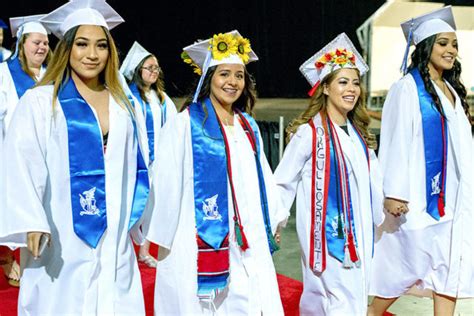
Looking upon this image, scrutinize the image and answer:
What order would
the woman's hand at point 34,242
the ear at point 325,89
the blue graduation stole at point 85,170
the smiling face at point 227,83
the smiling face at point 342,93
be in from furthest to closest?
the ear at point 325,89, the smiling face at point 342,93, the smiling face at point 227,83, the blue graduation stole at point 85,170, the woman's hand at point 34,242

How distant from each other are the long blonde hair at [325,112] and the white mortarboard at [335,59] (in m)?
0.04

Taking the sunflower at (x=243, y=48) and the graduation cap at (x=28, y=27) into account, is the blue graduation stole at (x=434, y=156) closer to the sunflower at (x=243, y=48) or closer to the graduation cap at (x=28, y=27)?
the sunflower at (x=243, y=48)

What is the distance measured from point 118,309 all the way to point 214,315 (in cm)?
53

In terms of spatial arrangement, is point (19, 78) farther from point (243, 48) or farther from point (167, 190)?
point (167, 190)

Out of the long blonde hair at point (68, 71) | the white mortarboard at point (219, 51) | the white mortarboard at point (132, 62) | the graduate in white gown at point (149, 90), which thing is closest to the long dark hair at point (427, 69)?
the white mortarboard at point (219, 51)

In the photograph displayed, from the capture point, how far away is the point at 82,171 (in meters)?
3.15

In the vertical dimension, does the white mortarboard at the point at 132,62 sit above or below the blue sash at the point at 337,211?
above

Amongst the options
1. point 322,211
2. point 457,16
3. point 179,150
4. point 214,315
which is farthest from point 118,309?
point 457,16

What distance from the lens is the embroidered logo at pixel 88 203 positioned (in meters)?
3.15

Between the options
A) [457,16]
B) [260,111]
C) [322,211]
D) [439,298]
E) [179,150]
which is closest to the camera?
[179,150]

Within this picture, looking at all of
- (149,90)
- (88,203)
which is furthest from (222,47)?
(149,90)

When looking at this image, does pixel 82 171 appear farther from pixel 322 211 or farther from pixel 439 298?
pixel 439 298

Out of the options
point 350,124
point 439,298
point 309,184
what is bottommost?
point 439,298

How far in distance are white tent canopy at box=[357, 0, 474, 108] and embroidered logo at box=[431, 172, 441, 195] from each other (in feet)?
16.6
